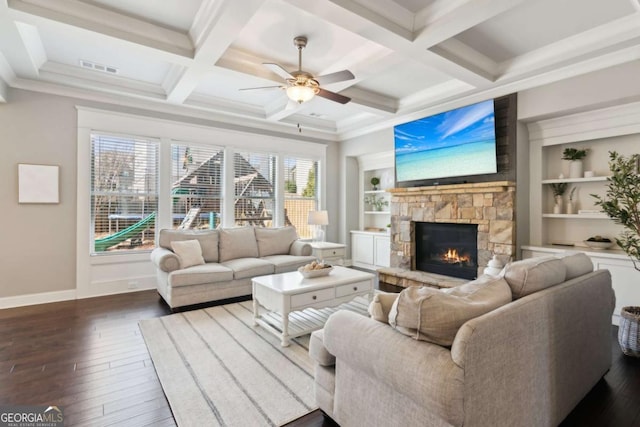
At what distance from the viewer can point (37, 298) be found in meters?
4.16

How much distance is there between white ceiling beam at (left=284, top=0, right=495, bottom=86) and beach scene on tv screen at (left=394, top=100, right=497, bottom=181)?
79cm

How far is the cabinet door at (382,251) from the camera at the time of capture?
622 centimetres

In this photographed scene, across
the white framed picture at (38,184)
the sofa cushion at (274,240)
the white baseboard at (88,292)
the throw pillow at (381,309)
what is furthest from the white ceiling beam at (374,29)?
the white baseboard at (88,292)

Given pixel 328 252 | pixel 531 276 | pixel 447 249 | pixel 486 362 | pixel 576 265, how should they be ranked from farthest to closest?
pixel 328 252
pixel 447 249
pixel 576 265
pixel 531 276
pixel 486 362

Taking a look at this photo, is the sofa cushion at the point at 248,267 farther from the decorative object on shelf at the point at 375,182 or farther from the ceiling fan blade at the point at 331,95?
the decorative object on shelf at the point at 375,182

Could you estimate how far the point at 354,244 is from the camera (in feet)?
22.9

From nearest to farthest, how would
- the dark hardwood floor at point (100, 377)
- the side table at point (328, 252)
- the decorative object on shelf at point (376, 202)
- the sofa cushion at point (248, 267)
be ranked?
the dark hardwood floor at point (100, 377), the sofa cushion at point (248, 267), the side table at point (328, 252), the decorative object on shelf at point (376, 202)

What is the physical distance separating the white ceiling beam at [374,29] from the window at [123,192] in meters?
3.68

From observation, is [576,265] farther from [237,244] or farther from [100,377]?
[237,244]

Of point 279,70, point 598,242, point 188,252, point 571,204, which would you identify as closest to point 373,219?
point 571,204

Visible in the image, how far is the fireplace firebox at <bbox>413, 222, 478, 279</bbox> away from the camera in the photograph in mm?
4723

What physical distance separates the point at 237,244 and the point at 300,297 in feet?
7.24

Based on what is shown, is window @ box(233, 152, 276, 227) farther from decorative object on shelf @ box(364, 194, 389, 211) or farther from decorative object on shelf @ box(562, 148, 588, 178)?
decorative object on shelf @ box(562, 148, 588, 178)

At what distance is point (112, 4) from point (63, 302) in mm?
3698
